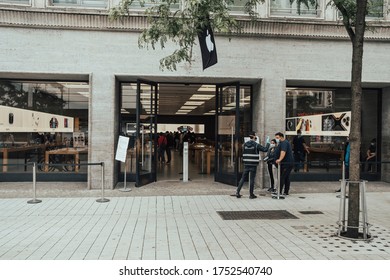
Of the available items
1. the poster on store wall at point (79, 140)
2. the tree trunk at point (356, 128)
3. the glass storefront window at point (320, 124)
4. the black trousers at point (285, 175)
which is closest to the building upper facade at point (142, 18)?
the glass storefront window at point (320, 124)

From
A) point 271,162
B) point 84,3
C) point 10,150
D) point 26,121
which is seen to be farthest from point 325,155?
point 10,150

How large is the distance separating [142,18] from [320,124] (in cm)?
763

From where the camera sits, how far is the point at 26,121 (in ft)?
43.0

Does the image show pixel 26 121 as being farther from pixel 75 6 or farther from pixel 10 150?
pixel 75 6

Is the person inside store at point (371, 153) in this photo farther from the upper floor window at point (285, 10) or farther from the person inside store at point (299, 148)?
the upper floor window at point (285, 10)

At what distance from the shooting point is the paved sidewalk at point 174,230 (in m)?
6.06

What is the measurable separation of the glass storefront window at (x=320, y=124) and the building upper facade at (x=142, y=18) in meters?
2.42

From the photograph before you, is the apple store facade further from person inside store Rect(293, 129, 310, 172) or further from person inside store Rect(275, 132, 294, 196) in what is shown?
person inside store Rect(275, 132, 294, 196)

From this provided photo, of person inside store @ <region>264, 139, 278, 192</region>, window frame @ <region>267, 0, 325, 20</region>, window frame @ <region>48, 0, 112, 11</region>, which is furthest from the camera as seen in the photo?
window frame @ <region>267, 0, 325, 20</region>

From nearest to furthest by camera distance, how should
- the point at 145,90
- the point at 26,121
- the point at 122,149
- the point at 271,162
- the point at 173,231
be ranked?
1. the point at 173,231
2. the point at 122,149
3. the point at 271,162
4. the point at 145,90
5. the point at 26,121

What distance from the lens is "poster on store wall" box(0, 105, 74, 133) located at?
13023 millimetres

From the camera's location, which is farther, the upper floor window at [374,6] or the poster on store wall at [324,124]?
the poster on store wall at [324,124]

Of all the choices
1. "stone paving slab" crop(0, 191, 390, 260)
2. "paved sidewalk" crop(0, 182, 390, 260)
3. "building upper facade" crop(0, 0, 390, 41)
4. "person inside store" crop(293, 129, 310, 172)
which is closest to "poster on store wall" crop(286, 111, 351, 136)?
"person inside store" crop(293, 129, 310, 172)

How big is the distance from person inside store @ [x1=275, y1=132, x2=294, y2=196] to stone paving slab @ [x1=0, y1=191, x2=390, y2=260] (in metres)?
0.76
